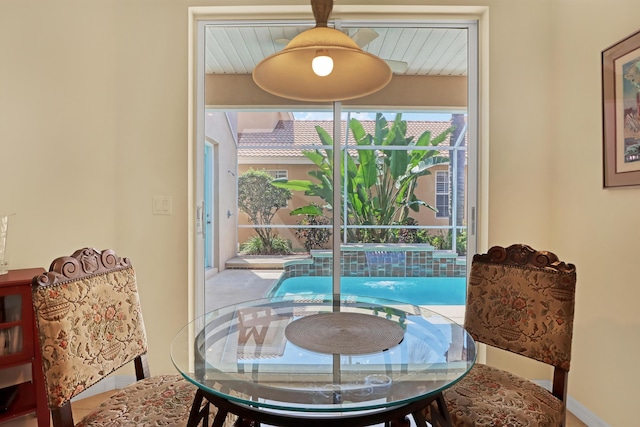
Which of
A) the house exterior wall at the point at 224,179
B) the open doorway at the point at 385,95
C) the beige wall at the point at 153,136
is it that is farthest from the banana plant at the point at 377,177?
the beige wall at the point at 153,136

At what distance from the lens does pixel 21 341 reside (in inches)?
70.1

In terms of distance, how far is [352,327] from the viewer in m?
1.37

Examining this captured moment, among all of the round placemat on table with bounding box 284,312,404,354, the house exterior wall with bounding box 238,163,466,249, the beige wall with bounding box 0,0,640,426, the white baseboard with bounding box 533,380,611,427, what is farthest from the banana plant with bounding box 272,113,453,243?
the white baseboard with bounding box 533,380,611,427

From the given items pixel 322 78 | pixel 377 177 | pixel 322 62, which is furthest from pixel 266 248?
pixel 322 62

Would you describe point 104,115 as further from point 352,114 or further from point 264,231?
point 352,114

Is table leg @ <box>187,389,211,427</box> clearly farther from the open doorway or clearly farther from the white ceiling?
the white ceiling

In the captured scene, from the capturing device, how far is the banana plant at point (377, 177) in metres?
2.52

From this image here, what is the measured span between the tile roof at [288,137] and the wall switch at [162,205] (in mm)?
599

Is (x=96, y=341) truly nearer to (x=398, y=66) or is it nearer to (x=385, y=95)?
(x=385, y=95)

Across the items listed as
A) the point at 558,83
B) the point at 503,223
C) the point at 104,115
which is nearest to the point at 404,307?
the point at 503,223

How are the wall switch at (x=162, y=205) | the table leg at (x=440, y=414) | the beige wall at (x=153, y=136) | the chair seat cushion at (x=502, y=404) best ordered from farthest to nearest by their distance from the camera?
1. the wall switch at (x=162, y=205)
2. the beige wall at (x=153, y=136)
3. the chair seat cushion at (x=502, y=404)
4. the table leg at (x=440, y=414)

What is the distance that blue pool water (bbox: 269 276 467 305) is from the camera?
8.49 feet

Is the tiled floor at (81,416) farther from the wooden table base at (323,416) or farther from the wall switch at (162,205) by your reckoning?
the wooden table base at (323,416)

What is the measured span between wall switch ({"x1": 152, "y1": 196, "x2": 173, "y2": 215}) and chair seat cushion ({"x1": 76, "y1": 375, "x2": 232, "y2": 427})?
113 cm
